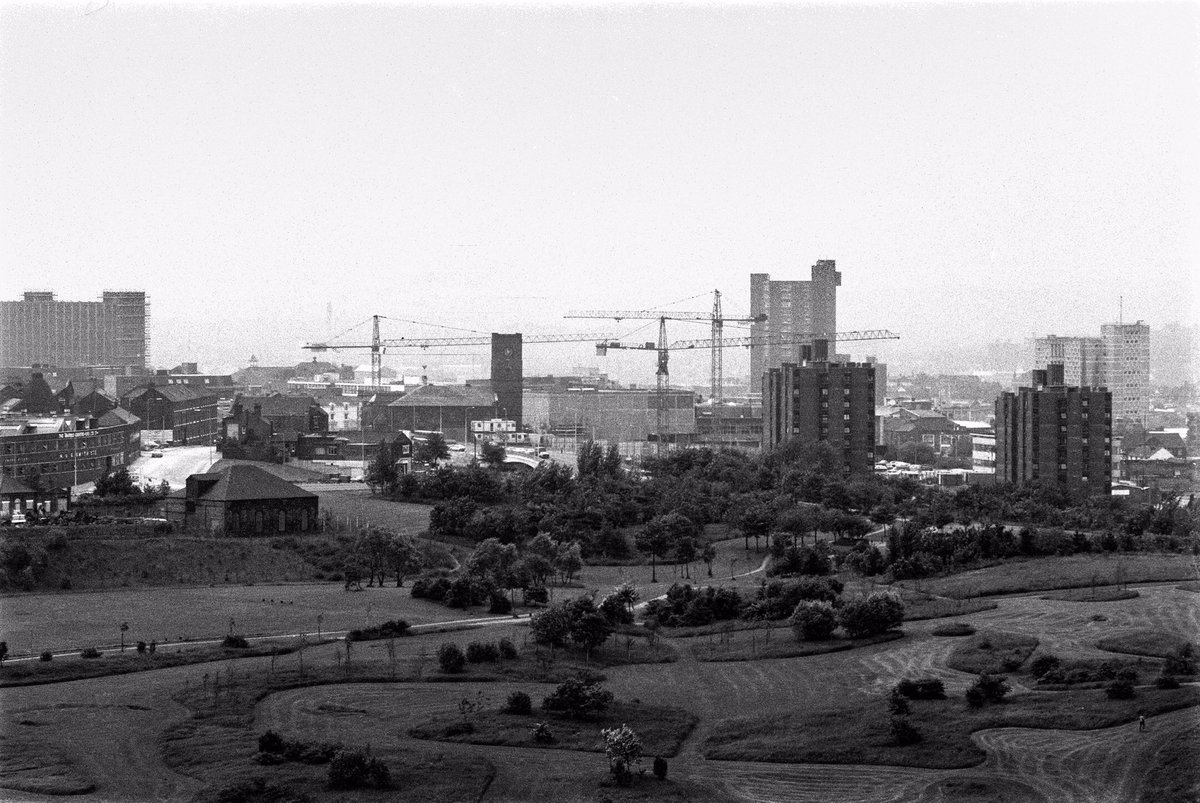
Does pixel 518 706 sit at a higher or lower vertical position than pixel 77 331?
lower

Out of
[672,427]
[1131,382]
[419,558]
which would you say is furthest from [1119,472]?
[419,558]

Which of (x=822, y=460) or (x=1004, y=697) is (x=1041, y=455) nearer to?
(x=822, y=460)

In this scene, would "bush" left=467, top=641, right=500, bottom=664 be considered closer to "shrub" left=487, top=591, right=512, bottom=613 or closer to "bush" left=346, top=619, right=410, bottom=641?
"bush" left=346, top=619, right=410, bottom=641

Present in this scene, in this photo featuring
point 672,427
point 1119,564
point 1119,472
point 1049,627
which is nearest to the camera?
point 1049,627

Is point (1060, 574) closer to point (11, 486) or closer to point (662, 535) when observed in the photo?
point (662, 535)

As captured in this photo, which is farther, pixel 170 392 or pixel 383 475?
pixel 170 392

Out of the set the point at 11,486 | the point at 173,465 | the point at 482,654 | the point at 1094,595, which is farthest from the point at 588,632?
the point at 173,465
